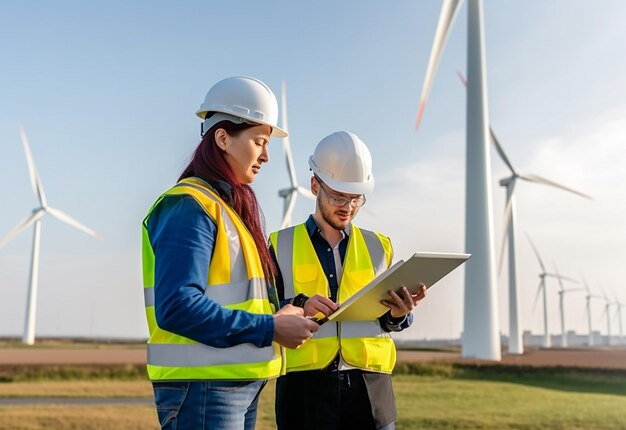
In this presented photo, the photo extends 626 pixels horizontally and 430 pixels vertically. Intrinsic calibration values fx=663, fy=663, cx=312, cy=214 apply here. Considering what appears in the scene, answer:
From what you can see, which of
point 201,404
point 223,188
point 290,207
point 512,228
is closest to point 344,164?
point 223,188

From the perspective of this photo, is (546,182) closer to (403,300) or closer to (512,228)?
(512,228)

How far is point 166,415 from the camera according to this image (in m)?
3.04

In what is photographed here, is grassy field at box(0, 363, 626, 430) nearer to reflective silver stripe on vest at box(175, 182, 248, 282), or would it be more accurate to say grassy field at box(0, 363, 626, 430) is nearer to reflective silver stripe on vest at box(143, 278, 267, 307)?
reflective silver stripe on vest at box(143, 278, 267, 307)

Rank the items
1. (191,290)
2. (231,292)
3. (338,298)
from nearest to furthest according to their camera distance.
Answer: (191,290), (231,292), (338,298)

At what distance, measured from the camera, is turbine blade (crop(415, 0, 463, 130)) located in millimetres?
26831

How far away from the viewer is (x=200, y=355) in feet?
9.95

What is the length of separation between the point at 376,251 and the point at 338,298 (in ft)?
→ 1.78

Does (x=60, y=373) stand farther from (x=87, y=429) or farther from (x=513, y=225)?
(x=513, y=225)

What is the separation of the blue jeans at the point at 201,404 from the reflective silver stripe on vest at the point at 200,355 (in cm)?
9

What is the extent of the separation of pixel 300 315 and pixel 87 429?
533 inches

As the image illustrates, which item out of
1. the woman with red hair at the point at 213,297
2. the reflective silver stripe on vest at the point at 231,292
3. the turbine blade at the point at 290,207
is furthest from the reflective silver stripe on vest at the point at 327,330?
the turbine blade at the point at 290,207

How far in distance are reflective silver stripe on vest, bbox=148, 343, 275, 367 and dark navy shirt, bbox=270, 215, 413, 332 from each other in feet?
5.06

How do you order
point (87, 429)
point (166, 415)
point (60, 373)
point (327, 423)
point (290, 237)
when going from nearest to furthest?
point (166, 415)
point (327, 423)
point (290, 237)
point (87, 429)
point (60, 373)

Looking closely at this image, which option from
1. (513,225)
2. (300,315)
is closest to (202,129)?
(300,315)
